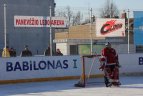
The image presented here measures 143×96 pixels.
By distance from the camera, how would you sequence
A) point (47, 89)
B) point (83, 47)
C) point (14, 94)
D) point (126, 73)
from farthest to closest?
1. point (83, 47)
2. point (126, 73)
3. point (47, 89)
4. point (14, 94)

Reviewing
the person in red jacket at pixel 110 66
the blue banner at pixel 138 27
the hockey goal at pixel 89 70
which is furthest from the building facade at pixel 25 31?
the person in red jacket at pixel 110 66

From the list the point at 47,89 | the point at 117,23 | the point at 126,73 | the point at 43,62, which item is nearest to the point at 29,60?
the point at 43,62

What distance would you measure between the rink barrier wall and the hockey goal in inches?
24.9

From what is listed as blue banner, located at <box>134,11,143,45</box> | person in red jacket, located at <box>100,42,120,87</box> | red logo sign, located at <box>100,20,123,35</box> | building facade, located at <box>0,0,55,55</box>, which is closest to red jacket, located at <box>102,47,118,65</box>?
person in red jacket, located at <box>100,42,120,87</box>

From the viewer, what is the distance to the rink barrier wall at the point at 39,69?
16875 mm

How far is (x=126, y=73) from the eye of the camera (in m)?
19.5

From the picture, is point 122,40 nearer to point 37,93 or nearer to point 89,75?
point 89,75

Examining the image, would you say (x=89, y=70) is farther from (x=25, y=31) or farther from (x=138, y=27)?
(x=25, y=31)

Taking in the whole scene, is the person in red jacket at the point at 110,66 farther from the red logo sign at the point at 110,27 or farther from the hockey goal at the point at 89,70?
the red logo sign at the point at 110,27

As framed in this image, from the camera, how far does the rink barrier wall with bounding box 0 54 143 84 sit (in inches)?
664

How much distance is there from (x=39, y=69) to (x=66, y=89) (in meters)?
3.26

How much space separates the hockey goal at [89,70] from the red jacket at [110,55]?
1033 mm

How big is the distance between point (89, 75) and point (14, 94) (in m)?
3.57

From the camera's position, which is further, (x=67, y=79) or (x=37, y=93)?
(x=67, y=79)
